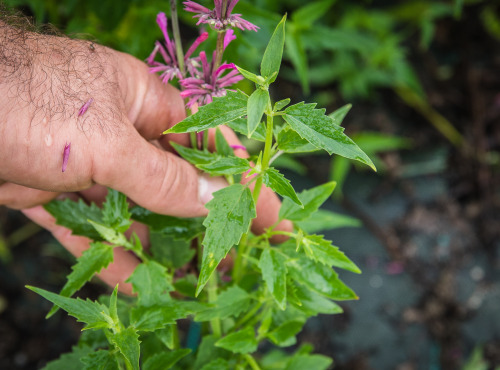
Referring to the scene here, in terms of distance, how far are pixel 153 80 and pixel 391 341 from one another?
4.08ft

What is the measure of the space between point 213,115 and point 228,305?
30 centimetres

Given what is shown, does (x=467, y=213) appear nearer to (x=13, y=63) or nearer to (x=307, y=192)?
(x=307, y=192)

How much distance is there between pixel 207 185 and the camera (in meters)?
0.78

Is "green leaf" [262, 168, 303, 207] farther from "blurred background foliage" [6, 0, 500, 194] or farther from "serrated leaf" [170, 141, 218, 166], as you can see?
"blurred background foliage" [6, 0, 500, 194]

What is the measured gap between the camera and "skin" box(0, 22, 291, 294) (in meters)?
0.66

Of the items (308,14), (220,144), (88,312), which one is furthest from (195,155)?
(308,14)

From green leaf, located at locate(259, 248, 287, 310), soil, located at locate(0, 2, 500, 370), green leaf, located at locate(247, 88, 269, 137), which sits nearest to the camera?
green leaf, located at locate(247, 88, 269, 137)

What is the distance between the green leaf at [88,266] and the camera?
2.16 ft

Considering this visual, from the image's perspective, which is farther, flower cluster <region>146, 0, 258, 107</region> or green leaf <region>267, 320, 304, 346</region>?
green leaf <region>267, 320, 304, 346</region>

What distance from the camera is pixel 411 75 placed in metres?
1.79

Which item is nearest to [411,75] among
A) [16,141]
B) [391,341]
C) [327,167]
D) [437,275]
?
[327,167]

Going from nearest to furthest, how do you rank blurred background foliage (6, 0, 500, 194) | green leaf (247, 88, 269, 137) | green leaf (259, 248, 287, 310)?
green leaf (247, 88, 269, 137)
green leaf (259, 248, 287, 310)
blurred background foliage (6, 0, 500, 194)

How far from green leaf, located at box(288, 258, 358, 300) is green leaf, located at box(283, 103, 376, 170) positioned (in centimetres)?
21

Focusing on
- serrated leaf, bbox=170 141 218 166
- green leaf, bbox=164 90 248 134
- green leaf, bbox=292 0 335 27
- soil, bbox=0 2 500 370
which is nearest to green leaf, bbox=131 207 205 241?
serrated leaf, bbox=170 141 218 166
